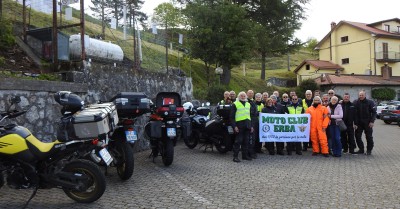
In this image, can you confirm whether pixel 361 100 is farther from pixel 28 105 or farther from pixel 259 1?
pixel 259 1

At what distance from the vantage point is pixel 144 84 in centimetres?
1131

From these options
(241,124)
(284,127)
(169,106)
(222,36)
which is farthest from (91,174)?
(222,36)

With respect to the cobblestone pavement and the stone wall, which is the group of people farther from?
the stone wall

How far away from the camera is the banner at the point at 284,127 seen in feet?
34.8

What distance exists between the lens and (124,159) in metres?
6.70

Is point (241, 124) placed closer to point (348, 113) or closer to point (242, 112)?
point (242, 112)

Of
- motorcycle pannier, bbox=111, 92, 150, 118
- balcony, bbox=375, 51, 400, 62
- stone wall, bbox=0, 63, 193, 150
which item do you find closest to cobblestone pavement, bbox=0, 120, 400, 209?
motorcycle pannier, bbox=111, 92, 150, 118

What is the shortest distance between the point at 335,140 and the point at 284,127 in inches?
56.4

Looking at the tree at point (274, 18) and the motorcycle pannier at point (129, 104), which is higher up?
the tree at point (274, 18)

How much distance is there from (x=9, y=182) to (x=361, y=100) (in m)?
9.21

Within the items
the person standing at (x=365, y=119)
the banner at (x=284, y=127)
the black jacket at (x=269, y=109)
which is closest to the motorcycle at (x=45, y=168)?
the banner at (x=284, y=127)

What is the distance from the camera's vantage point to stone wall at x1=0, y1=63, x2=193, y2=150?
705 centimetres

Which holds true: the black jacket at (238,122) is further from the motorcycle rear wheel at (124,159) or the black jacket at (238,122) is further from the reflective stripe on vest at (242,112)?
the motorcycle rear wheel at (124,159)

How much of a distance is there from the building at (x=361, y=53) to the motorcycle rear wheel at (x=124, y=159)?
4306 centimetres
